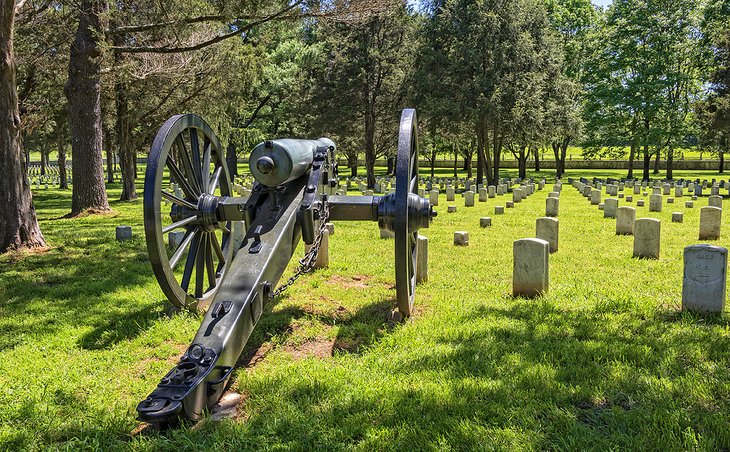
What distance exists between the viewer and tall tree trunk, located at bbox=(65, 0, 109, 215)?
459 inches

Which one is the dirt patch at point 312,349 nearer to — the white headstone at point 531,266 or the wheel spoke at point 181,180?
the wheel spoke at point 181,180

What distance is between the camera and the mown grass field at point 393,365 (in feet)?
9.67

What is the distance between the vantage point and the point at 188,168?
4859 mm

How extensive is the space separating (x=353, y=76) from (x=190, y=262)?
72.5 feet

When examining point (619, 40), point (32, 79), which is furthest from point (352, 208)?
point (619, 40)

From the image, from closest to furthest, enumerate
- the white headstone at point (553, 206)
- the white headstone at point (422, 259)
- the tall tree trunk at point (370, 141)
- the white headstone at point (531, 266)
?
1. the white headstone at point (531, 266)
2. the white headstone at point (422, 259)
3. the white headstone at point (553, 206)
4. the tall tree trunk at point (370, 141)

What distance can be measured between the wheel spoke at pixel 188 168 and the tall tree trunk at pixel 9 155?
14.5ft

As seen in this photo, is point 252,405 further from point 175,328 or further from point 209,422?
point 175,328

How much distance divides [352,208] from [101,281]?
3.76 meters

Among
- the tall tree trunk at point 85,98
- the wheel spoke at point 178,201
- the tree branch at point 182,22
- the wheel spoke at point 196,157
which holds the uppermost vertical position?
the tree branch at point 182,22

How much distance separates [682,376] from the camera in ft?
11.7

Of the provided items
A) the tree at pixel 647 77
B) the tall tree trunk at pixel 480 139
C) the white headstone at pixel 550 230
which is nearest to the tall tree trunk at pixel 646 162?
the tree at pixel 647 77

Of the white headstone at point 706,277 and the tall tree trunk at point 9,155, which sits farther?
the tall tree trunk at point 9,155

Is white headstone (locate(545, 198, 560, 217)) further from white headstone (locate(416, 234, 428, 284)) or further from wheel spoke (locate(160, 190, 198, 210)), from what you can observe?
wheel spoke (locate(160, 190, 198, 210))
